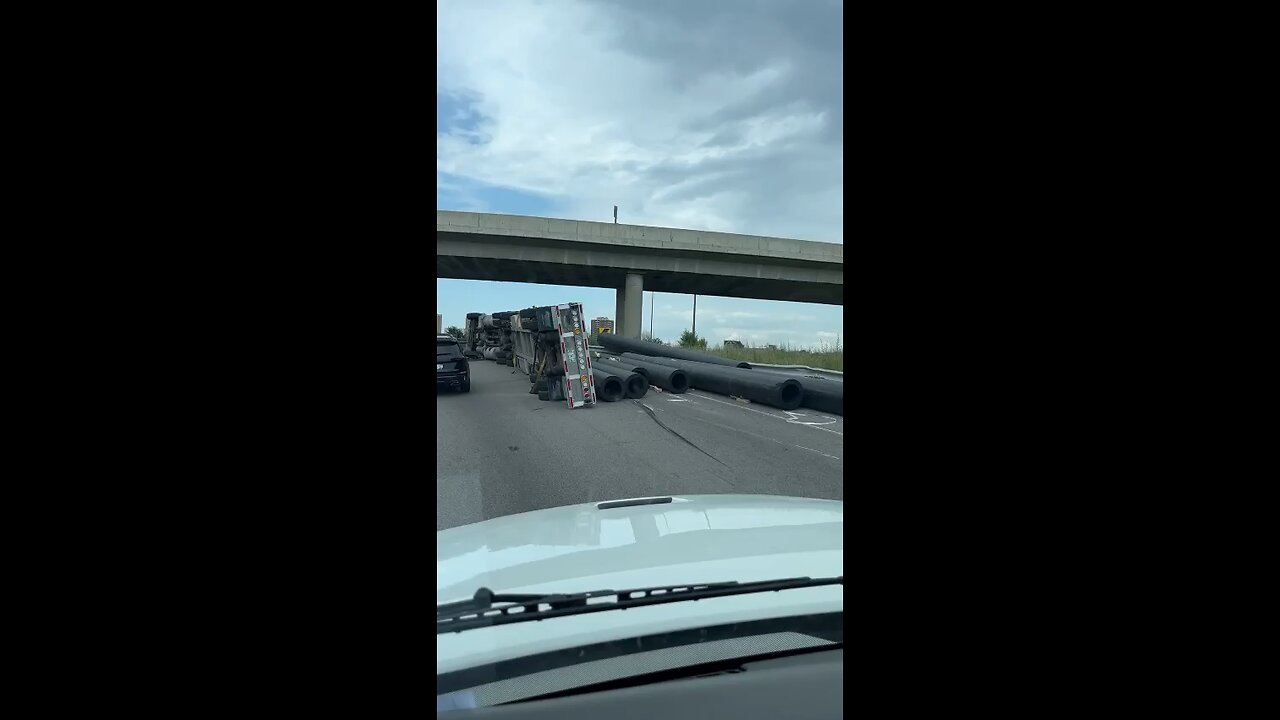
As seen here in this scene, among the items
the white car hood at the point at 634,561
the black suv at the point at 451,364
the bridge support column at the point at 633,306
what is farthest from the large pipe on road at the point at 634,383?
the bridge support column at the point at 633,306

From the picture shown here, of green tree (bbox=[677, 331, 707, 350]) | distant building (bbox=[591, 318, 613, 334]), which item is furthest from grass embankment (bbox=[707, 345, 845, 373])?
distant building (bbox=[591, 318, 613, 334])

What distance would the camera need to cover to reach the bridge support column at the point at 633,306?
30062 mm

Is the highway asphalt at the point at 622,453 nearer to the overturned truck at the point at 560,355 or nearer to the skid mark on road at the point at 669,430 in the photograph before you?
the skid mark on road at the point at 669,430

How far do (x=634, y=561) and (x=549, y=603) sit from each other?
46 centimetres

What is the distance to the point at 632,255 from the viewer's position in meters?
27.5

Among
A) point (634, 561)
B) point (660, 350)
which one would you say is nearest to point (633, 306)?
point (660, 350)

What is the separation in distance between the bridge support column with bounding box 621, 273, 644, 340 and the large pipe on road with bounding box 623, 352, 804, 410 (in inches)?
555

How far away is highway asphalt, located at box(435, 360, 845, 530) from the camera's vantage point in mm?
6648

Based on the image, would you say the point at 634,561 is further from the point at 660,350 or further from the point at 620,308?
the point at 620,308

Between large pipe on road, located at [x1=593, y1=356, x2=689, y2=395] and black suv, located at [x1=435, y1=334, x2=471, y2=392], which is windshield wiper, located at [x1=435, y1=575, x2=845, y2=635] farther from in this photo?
black suv, located at [x1=435, y1=334, x2=471, y2=392]

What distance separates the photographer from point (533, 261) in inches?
1058

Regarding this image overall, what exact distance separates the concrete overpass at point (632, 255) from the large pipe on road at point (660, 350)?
3984 mm
